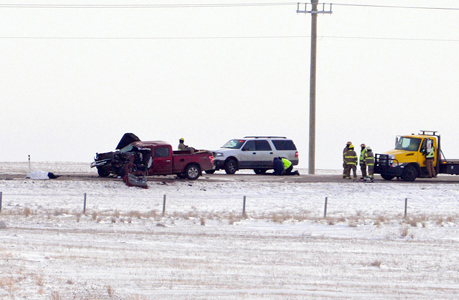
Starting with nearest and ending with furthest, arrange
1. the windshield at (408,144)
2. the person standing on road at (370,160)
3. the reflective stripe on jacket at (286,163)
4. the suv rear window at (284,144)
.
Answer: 1. the person standing on road at (370,160)
2. the windshield at (408,144)
3. the reflective stripe on jacket at (286,163)
4. the suv rear window at (284,144)

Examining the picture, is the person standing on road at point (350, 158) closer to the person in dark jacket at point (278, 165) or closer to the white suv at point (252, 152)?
the person in dark jacket at point (278, 165)

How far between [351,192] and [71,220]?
559 inches

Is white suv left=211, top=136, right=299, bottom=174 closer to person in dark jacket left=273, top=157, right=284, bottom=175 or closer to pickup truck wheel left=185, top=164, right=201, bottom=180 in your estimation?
person in dark jacket left=273, top=157, right=284, bottom=175

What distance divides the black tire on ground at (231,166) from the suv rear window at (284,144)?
2.48 metres

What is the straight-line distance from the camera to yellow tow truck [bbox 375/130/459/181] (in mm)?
32562

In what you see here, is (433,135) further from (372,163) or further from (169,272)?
(169,272)

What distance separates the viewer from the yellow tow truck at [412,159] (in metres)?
32.6

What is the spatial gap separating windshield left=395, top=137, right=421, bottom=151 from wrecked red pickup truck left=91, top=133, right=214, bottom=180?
9.14 m

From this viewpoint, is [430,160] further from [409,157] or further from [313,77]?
[313,77]

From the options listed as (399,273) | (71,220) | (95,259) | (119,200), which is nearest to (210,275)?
(95,259)

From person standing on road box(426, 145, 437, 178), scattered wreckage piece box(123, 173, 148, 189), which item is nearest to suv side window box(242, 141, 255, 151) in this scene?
scattered wreckage piece box(123, 173, 148, 189)

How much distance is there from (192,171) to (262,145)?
605 cm

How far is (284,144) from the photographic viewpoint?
37062mm

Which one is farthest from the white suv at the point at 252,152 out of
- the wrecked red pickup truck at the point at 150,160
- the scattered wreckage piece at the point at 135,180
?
the scattered wreckage piece at the point at 135,180
